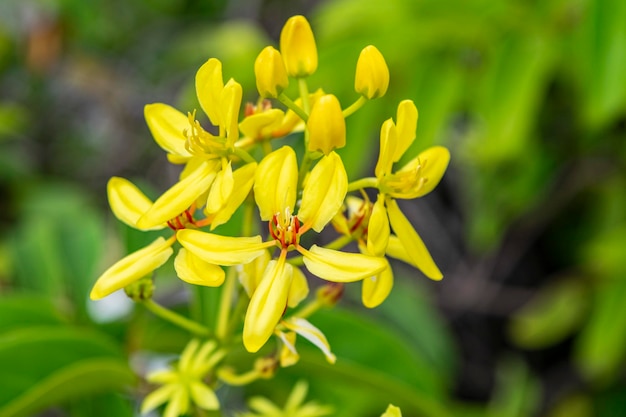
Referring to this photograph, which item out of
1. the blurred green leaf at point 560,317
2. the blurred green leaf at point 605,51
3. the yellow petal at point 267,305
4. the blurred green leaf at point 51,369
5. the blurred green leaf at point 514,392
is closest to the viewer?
the yellow petal at point 267,305

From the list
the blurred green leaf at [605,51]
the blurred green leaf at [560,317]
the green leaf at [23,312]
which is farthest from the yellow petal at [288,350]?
the blurred green leaf at [560,317]

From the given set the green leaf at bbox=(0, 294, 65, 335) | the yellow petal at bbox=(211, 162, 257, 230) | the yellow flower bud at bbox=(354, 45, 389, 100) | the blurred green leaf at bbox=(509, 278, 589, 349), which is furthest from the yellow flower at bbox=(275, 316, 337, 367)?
the blurred green leaf at bbox=(509, 278, 589, 349)

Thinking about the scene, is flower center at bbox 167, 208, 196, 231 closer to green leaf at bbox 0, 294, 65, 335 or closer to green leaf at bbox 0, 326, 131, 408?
green leaf at bbox 0, 326, 131, 408

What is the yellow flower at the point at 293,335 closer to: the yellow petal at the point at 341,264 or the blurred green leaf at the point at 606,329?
the yellow petal at the point at 341,264

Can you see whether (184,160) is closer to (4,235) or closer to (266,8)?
(4,235)

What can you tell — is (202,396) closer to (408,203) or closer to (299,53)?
(299,53)
